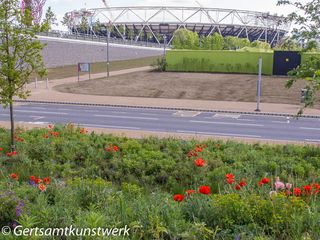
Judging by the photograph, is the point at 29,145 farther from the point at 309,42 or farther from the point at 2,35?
the point at 309,42

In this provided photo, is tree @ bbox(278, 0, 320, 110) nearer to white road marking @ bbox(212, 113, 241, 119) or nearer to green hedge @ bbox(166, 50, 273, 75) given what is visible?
white road marking @ bbox(212, 113, 241, 119)

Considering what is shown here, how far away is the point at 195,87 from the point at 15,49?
995 inches

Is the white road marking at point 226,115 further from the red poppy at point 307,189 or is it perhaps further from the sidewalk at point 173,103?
the red poppy at point 307,189

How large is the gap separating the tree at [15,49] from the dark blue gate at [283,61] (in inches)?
1319

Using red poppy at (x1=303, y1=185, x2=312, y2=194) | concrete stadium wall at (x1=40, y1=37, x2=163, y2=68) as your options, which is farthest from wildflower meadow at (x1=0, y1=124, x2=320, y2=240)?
concrete stadium wall at (x1=40, y1=37, x2=163, y2=68)

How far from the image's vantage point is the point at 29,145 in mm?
10734

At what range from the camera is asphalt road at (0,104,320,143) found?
1922 centimetres

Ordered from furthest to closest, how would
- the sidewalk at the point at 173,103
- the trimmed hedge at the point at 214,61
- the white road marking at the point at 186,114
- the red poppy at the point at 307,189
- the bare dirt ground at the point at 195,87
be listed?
the trimmed hedge at the point at 214,61
the bare dirt ground at the point at 195,87
the sidewalk at the point at 173,103
the white road marking at the point at 186,114
the red poppy at the point at 307,189

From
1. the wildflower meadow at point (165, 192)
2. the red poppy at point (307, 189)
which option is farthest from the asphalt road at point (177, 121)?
the red poppy at point (307, 189)

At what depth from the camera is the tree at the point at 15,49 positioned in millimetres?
11164

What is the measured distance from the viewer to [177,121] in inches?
866

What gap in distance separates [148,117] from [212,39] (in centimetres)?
5483

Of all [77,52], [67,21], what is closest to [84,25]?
[67,21]

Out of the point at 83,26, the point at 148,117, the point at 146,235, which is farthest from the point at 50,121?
the point at 83,26
